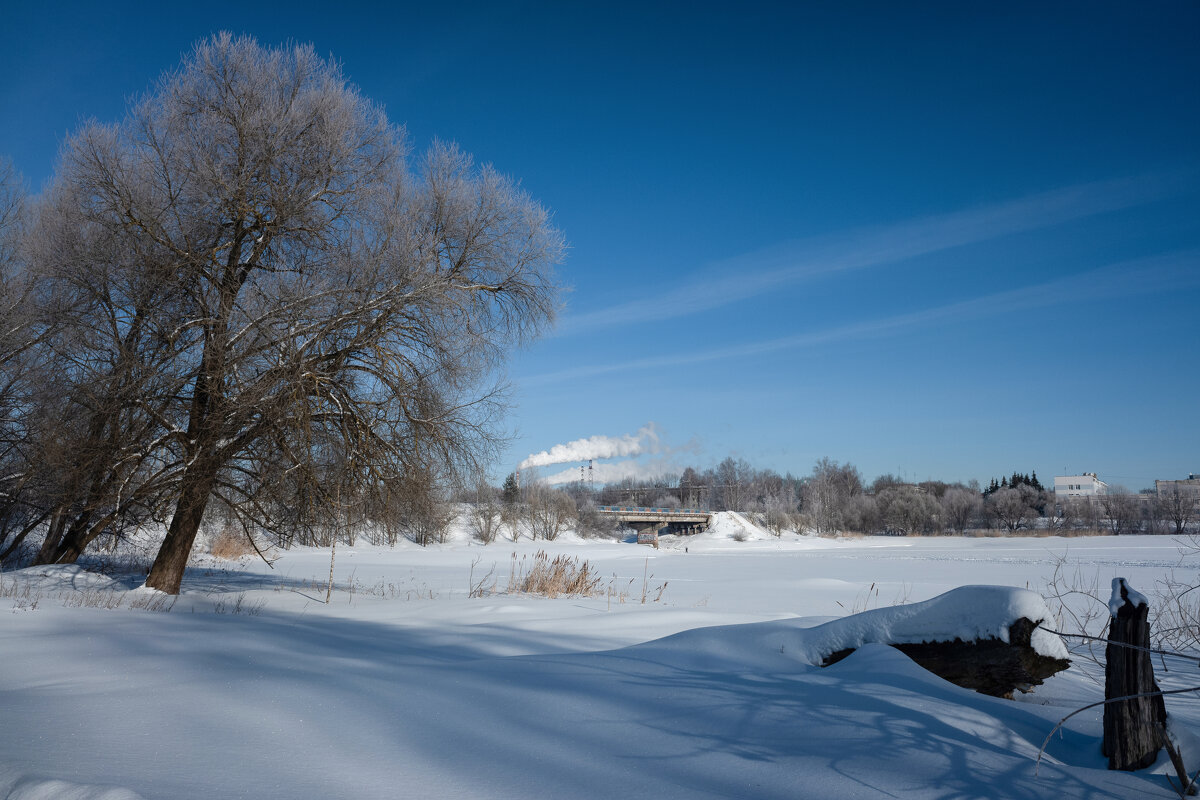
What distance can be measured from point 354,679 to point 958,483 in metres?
140

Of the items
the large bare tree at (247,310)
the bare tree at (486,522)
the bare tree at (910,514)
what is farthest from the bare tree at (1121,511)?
the large bare tree at (247,310)

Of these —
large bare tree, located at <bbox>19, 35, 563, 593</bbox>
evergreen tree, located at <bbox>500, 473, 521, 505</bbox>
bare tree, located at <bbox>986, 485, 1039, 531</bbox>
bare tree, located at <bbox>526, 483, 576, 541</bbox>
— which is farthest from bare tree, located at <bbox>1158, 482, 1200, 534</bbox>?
large bare tree, located at <bbox>19, 35, 563, 593</bbox>

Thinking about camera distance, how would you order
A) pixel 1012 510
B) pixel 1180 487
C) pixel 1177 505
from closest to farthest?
pixel 1177 505 → pixel 1180 487 → pixel 1012 510

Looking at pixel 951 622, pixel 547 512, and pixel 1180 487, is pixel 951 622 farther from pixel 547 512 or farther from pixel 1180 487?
pixel 1180 487

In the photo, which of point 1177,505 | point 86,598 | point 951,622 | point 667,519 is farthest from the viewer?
point 667,519

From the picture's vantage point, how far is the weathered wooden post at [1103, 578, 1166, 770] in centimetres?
335

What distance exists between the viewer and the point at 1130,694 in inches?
132

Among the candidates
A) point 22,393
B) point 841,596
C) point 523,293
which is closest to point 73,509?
point 22,393

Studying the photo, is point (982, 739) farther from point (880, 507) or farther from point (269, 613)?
point (880, 507)

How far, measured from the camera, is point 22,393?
13789 mm

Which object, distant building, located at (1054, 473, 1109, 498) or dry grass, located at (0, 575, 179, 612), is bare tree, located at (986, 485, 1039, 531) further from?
dry grass, located at (0, 575, 179, 612)

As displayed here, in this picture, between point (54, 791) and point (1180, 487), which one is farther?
point (1180, 487)

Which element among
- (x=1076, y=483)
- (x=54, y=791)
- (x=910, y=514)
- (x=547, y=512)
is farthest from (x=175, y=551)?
(x=1076, y=483)

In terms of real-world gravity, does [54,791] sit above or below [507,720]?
above
